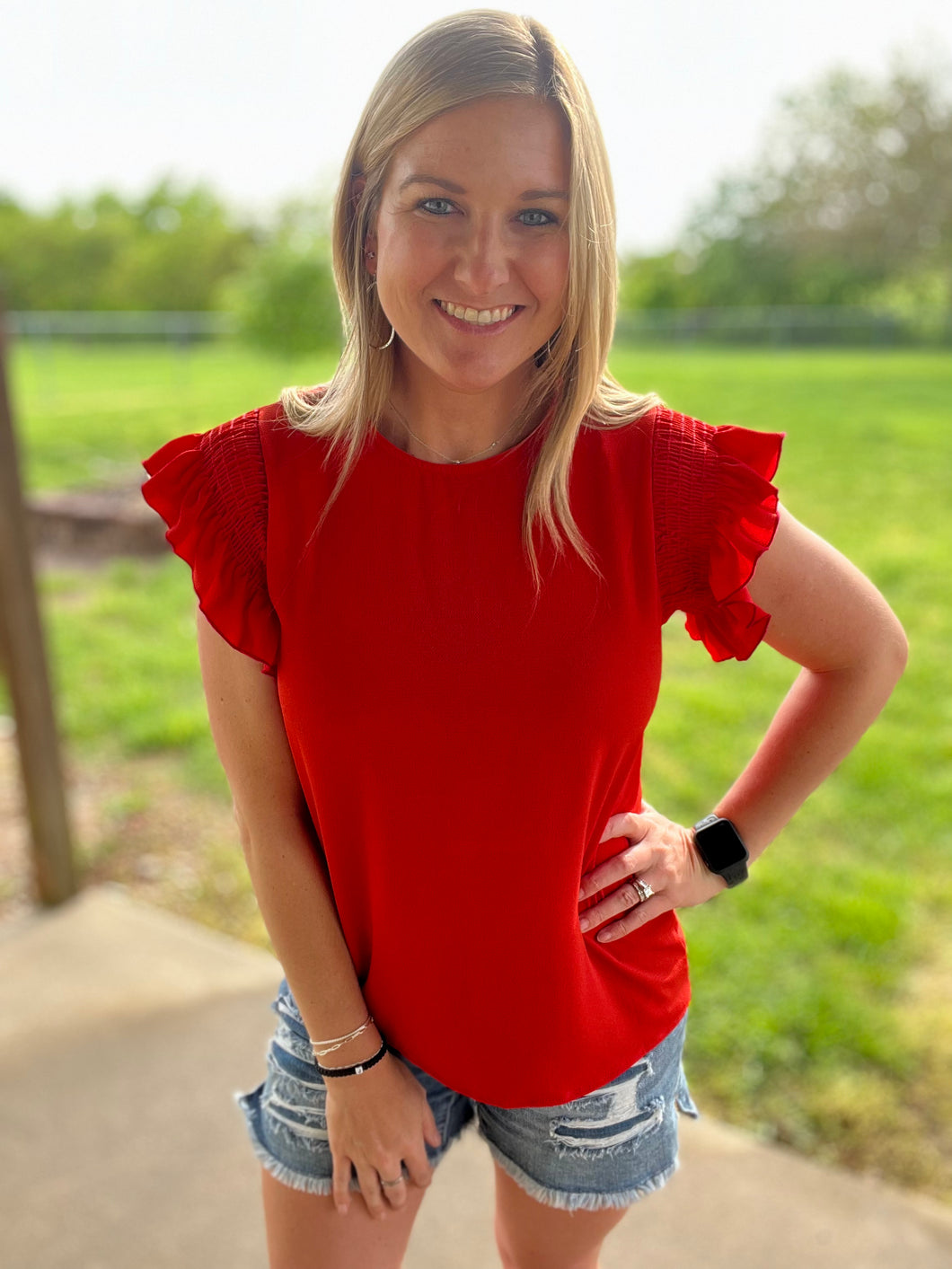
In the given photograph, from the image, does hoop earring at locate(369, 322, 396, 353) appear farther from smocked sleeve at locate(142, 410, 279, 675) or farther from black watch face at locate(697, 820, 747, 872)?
black watch face at locate(697, 820, 747, 872)

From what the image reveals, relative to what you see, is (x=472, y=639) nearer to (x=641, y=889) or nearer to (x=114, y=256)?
(x=641, y=889)

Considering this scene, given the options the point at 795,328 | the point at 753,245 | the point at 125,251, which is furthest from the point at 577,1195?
the point at 125,251

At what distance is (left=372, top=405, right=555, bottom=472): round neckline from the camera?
1.01m

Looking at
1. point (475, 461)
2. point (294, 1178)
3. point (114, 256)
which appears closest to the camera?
point (475, 461)

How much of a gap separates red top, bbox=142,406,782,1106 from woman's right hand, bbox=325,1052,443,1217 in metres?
0.13

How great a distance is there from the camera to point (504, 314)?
98 cm

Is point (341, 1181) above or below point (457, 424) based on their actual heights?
below

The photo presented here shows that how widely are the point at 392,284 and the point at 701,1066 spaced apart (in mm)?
1833

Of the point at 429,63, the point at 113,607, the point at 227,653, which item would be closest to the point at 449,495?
the point at 227,653

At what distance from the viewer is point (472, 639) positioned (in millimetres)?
970

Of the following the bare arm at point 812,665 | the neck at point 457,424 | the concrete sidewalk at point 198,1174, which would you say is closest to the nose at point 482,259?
the neck at point 457,424

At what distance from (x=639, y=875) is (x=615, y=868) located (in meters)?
0.04

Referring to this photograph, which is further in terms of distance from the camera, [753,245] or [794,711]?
[753,245]

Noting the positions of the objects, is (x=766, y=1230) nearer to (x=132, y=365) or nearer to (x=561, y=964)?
(x=561, y=964)
